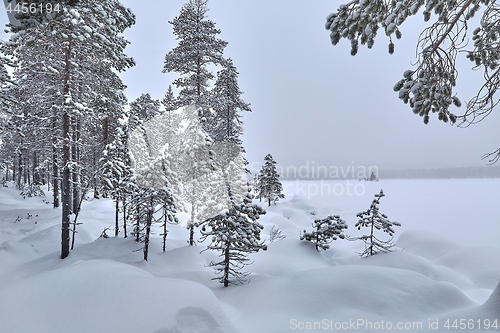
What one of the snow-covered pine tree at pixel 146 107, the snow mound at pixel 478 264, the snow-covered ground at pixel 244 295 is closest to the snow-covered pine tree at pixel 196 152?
the snow-covered ground at pixel 244 295

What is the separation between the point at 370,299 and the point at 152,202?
10483 mm

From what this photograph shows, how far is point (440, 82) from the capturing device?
4.98 m

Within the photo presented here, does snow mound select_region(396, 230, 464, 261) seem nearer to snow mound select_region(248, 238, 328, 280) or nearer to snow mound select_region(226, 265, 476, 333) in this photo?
snow mound select_region(248, 238, 328, 280)

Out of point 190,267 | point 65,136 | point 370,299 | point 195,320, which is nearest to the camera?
point 195,320

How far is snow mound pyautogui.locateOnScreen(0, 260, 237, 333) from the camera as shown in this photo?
4.35 metres

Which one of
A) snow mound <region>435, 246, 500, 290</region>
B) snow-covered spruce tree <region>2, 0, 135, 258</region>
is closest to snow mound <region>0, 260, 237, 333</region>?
snow-covered spruce tree <region>2, 0, 135, 258</region>

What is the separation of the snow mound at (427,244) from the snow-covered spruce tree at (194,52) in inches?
603

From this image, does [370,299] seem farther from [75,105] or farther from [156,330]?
[75,105]

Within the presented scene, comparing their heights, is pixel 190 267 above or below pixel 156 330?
below

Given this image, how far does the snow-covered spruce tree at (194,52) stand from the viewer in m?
13.7

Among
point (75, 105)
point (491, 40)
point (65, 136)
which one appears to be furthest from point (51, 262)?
point (491, 40)

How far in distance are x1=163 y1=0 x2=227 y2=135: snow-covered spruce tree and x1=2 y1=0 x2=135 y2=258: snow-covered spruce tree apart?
120 inches

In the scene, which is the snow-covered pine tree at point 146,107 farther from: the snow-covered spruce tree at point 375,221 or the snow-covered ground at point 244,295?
the snow-covered spruce tree at point 375,221

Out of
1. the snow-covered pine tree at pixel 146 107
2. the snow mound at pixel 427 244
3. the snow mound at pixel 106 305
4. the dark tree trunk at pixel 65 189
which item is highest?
the snow-covered pine tree at pixel 146 107
